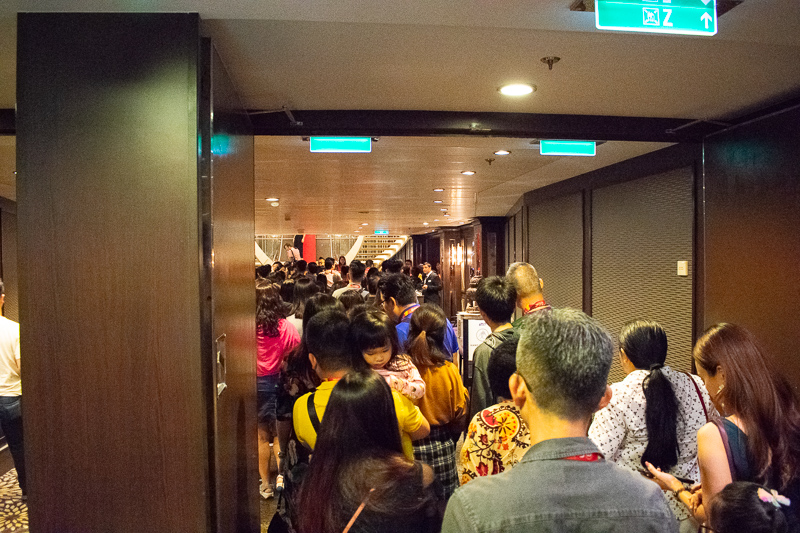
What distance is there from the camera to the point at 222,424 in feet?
7.72

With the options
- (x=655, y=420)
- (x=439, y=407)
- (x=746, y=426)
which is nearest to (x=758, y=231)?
(x=655, y=420)

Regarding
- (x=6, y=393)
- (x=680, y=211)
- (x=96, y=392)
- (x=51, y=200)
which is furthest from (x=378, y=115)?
(x=680, y=211)

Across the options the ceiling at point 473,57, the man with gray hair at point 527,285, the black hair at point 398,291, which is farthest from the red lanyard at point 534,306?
the ceiling at point 473,57

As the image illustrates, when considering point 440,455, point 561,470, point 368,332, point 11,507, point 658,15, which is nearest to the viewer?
point 561,470

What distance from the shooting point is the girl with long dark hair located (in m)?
1.61

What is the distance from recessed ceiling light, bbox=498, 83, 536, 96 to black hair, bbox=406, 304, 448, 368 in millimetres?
1393

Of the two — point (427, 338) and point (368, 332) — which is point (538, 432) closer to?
point (368, 332)

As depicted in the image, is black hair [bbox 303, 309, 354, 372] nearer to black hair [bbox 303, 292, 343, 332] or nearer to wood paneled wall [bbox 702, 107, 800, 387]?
black hair [bbox 303, 292, 343, 332]

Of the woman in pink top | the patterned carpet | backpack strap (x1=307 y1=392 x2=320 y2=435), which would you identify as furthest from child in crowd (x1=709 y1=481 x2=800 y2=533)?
the patterned carpet

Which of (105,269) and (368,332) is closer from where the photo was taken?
(105,269)

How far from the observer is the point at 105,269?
2.08m

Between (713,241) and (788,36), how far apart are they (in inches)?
96.0

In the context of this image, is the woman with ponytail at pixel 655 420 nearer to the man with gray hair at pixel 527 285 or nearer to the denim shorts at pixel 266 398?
the man with gray hair at pixel 527 285

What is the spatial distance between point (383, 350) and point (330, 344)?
0.98 feet
